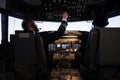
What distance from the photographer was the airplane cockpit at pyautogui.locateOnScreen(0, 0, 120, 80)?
8.70ft

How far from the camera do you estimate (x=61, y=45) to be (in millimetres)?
4164

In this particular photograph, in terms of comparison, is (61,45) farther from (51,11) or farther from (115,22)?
(115,22)

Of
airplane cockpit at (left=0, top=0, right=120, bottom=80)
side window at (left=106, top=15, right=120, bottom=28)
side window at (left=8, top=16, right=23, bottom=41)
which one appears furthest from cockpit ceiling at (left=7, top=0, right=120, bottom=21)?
side window at (left=8, top=16, right=23, bottom=41)

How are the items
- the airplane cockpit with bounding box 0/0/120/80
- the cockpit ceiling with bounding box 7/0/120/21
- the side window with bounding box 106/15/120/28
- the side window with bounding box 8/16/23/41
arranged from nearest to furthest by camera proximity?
the airplane cockpit with bounding box 0/0/120/80, the cockpit ceiling with bounding box 7/0/120/21, the side window with bounding box 106/15/120/28, the side window with bounding box 8/16/23/41

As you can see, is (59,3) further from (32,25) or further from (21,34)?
(21,34)

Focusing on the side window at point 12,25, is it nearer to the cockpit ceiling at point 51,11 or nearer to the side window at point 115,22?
the cockpit ceiling at point 51,11

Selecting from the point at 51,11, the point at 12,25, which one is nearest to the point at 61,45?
the point at 51,11

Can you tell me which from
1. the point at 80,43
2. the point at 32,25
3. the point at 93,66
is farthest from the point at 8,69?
the point at 93,66

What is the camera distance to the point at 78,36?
4332mm

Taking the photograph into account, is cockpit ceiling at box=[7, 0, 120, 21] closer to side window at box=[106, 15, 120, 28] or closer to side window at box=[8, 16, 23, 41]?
side window at box=[106, 15, 120, 28]

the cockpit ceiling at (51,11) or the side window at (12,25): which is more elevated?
the cockpit ceiling at (51,11)

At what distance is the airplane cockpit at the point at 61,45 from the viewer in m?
2.65

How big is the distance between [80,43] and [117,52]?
1619 mm

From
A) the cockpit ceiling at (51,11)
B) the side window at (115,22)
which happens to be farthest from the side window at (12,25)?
the side window at (115,22)
